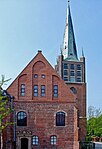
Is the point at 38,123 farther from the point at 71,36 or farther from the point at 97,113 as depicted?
the point at 97,113

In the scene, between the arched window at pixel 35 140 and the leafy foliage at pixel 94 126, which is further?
the leafy foliage at pixel 94 126

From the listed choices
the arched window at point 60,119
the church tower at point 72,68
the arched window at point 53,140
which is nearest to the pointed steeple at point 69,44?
the church tower at point 72,68

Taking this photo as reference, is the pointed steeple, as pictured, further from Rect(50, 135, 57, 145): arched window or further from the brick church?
Rect(50, 135, 57, 145): arched window

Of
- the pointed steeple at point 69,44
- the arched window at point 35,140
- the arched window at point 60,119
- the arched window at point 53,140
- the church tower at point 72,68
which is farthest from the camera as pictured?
the pointed steeple at point 69,44

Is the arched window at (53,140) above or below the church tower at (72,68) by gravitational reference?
below

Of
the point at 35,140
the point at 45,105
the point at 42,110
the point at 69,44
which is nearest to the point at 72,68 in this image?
the point at 69,44

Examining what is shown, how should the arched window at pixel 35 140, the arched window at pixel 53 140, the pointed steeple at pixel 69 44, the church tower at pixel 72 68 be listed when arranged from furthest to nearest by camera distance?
the pointed steeple at pixel 69 44 → the church tower at pixel 72 68 → the arched window at pixel 53 140 → the arched window at pixel 35 140

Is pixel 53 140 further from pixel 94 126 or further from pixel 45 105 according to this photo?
pixel 94 126

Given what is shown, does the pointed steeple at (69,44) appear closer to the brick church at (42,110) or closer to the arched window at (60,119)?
the brick church at (42,110)

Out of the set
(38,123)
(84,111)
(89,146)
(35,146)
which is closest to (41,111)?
(38,123)

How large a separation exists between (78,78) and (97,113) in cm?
2695

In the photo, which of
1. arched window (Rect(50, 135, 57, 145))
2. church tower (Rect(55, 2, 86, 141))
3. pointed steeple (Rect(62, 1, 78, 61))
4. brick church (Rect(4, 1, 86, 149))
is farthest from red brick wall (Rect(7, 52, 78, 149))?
pointed steeple (Rect(62, 1, 78, 61))

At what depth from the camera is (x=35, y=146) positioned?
38.4 m

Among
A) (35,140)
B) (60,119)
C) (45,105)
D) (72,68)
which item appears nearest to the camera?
(35,140)
